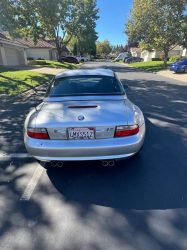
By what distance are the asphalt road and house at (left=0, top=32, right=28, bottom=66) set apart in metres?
22.2

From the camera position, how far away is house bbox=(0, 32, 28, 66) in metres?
21.3

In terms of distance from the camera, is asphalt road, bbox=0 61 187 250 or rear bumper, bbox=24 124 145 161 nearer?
asphalt road, bbox=0 61 187 250

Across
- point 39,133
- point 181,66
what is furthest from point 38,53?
point 39,133

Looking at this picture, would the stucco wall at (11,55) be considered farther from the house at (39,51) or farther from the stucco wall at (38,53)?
the stucco wall at (38,53)

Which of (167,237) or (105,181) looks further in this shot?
(105,181)

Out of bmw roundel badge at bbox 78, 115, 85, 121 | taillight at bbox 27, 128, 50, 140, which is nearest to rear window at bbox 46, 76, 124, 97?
bmw roundel badge at bbox 78, 115, 85, 121

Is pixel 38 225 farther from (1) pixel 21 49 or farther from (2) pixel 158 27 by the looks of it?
(1) pixel 21 49

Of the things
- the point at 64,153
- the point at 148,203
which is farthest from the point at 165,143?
the point at 64,153

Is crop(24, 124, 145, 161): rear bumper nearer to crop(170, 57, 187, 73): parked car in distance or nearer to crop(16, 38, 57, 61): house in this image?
crop(170, 57, 187, 73): parked car in distance

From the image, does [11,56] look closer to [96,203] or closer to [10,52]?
[10,52]

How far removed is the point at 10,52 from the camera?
2372 centimetres

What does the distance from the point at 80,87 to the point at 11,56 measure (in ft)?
82.1

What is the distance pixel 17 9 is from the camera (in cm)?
1445

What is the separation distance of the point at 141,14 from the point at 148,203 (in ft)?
97.8
